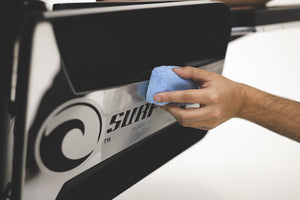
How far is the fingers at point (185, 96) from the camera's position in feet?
1.45

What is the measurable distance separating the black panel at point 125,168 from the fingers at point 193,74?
0.18m

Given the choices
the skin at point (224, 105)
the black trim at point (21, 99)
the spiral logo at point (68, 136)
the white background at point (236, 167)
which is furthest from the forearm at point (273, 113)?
the black trim at point (21, 99)

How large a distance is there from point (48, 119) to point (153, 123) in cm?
26

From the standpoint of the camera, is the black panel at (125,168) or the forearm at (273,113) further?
the forearm at (273,113)

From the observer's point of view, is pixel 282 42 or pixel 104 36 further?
pixel 282 42

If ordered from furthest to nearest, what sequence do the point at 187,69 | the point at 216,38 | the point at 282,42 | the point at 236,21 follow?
the point at 282,42, the point at 236,21, the point at 216,38, the point at 187,69

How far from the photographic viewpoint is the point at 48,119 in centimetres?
35

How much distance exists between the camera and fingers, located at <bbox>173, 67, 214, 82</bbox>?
46 centimetres

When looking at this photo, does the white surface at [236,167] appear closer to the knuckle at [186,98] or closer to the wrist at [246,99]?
the wrist at [246,99]

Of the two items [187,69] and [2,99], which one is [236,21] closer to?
[187,69]

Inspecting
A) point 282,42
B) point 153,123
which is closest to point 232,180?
point 153,123

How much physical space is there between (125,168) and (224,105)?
0.82 feet

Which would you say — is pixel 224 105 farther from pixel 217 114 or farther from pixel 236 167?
pixel 236 167

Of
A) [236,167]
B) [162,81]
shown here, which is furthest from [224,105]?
[236,167]
